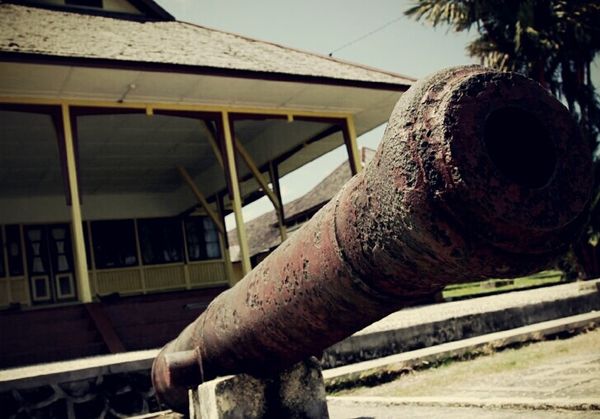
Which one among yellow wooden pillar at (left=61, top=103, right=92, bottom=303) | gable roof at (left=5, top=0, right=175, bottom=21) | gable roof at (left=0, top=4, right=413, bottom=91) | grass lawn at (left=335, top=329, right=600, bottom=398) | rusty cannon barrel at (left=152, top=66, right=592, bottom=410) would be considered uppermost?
gable roof at (left=5, top=0, right=175, bottom=21)

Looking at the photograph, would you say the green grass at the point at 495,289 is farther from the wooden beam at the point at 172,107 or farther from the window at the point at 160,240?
the window at the point at 160,240

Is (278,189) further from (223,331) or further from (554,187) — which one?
(554,187)

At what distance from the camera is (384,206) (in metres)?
1.66

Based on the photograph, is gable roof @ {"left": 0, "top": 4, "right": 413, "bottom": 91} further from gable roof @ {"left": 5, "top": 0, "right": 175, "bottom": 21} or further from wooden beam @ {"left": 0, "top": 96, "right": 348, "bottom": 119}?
wooden beam @ {"left": 0, "top": 96, "right": 348, "bottom": 119}

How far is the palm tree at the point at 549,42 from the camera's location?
1858 cm

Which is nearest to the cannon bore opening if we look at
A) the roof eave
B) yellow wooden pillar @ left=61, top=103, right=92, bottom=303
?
the roof eave

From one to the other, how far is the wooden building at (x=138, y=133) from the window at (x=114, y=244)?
0.12ft

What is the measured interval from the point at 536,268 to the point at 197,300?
9.68 m

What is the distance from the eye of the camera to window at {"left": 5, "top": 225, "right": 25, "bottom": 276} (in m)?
16.3

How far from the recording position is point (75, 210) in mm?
10367

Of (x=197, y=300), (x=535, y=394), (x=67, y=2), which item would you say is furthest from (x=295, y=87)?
(x=535, y=394)

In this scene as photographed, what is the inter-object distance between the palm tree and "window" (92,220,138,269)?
1272 cm

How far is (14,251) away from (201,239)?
588cm

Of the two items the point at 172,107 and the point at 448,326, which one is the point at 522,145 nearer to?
the point at 448,326
